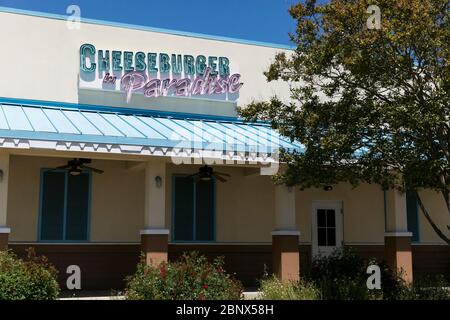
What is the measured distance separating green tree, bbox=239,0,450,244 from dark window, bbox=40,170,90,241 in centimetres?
616

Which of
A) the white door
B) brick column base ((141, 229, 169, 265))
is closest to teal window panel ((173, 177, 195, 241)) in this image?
brick column base ((141, 229, 169, 265))

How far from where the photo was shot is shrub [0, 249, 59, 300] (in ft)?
36.6

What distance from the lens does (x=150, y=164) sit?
15273 millimetres

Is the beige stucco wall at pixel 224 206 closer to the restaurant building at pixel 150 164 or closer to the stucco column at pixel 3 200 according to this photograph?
the restaurant building at pixel 150 164

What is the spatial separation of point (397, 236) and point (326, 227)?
7.92 feet

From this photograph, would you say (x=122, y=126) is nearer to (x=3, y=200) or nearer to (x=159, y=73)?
(x=159, y=73)

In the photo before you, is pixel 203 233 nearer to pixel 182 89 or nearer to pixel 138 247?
pixel 138 247

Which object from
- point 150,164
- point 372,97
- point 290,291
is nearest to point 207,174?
point 150,164

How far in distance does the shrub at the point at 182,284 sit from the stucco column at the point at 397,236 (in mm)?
7039

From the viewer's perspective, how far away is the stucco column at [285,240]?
16.0 metres

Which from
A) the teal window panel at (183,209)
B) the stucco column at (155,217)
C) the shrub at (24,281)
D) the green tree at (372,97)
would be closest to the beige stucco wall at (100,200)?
the teal window panel at (183,209)

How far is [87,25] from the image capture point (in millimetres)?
17078

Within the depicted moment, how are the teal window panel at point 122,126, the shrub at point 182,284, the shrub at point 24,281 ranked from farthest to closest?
the teal window panel at point 122,126
the shrub at point 24,281
the shrub at point 182,284
